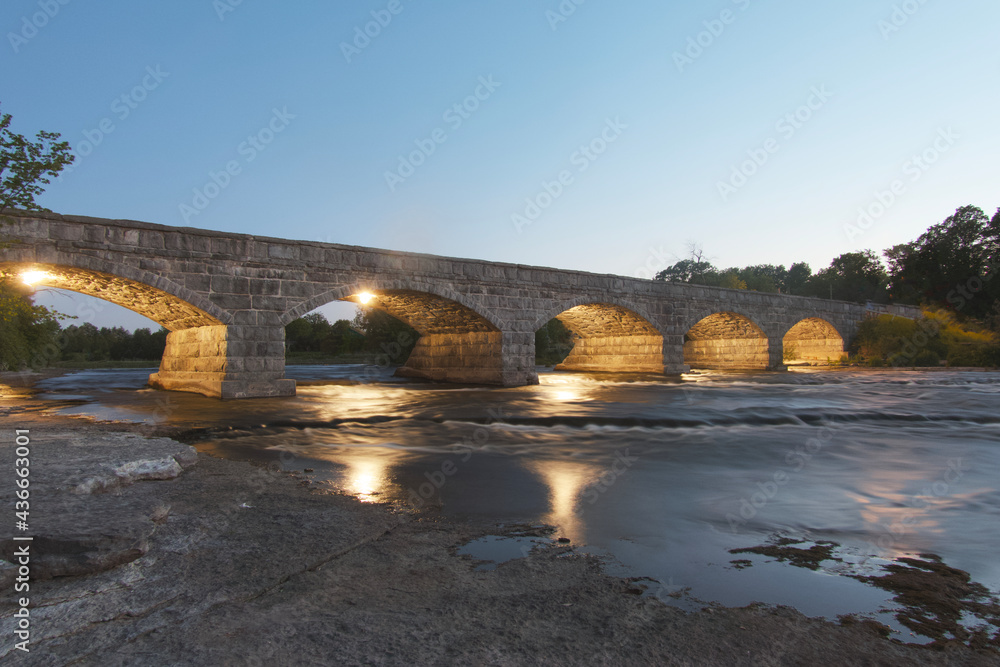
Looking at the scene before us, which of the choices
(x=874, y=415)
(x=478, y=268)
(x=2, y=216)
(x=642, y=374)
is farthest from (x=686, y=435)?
(x=642, y=374)

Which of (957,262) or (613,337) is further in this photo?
(957,262)

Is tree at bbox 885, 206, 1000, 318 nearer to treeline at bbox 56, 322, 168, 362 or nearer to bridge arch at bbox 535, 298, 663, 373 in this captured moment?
bridge arch at bbox 535, 298, 663, 373

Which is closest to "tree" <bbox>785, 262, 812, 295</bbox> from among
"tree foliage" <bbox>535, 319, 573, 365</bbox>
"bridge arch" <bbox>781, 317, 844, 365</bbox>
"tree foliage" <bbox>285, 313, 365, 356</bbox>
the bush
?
"tree foliage" <bbox>535, 319, 573, 365</bbox>

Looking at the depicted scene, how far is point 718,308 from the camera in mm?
26234

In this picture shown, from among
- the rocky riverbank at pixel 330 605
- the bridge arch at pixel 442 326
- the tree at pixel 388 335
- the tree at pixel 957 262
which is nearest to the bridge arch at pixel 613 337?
the bridge arch at pixel 442 326

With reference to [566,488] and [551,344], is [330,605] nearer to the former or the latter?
[566,488]

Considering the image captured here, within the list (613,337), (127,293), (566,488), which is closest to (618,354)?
(613,337)

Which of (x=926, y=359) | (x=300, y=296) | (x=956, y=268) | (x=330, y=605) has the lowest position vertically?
(x=330, y=605)

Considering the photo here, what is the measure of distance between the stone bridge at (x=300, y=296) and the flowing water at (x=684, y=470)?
1.93 meters

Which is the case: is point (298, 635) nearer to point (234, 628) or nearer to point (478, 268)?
point (234, 628)

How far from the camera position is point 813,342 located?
1388 inches

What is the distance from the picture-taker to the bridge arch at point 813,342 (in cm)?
3322

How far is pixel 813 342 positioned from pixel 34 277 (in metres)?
37.1

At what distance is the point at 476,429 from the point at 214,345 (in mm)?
8233
